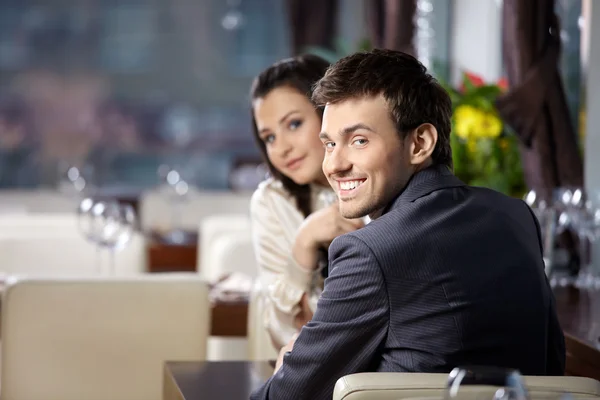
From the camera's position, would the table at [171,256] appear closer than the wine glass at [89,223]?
No

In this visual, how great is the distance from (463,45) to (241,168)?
7.52 feet

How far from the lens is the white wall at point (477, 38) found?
223 inches

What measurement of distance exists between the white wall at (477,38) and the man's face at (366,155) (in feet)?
12.3

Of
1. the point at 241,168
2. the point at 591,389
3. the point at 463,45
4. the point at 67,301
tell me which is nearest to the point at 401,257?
the point at 591,389

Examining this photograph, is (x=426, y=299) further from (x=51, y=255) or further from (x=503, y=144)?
(x=51, y=255)

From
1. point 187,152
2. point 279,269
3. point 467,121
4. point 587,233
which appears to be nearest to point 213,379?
point 279,269

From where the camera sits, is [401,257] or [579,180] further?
[579,180]

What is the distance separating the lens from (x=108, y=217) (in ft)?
13.2

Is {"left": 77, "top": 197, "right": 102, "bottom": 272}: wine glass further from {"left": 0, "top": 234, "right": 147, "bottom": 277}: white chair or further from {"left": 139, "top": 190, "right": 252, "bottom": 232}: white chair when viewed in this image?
{"left": 139, "top": 190, "right": 252, "bottom": 232}: white chair

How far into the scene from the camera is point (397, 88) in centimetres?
176

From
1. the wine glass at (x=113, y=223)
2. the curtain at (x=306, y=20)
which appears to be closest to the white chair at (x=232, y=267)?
the wine glass at (x=113, y=223)

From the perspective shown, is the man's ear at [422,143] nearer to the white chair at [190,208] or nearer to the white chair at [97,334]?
the white chair at [97,334]

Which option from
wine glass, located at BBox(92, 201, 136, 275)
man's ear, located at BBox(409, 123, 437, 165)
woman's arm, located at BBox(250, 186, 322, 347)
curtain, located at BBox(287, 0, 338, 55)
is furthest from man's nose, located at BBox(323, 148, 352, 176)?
curtain, located at BBox(287, 0, 338, 55)

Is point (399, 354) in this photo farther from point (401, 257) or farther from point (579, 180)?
point (579, 180)
